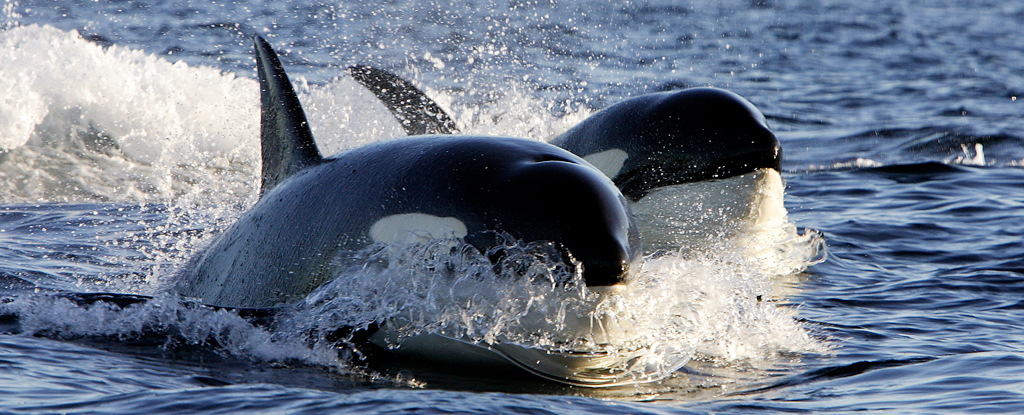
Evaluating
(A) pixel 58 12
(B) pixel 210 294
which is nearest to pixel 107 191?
(B) pixel 210 294

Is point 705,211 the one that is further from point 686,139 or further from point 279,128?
point 279,128

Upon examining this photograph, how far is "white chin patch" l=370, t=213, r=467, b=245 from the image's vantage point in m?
4.37

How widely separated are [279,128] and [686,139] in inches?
104

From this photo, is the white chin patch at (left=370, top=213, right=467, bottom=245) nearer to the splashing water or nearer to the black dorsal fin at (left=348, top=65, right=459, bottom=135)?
the splashing water

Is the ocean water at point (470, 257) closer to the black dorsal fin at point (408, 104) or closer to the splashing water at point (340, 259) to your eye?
the splashing water at point (340, 259)

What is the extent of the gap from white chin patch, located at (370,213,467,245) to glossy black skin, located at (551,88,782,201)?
2.93 metres

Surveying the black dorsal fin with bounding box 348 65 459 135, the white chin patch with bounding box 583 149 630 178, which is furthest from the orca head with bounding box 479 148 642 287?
the black dorsal fin with bounding box 348 65 459 135

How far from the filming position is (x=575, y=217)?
161 inches

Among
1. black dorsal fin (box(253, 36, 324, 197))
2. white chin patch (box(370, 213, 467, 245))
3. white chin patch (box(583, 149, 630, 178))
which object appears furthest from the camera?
white chin patch (box(583, 149, 630, 178))

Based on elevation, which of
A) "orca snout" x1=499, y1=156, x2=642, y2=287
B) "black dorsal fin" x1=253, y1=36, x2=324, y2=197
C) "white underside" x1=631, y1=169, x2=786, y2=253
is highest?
"black dorsal fin" x1=253, y1=36, x2=324, y2=197

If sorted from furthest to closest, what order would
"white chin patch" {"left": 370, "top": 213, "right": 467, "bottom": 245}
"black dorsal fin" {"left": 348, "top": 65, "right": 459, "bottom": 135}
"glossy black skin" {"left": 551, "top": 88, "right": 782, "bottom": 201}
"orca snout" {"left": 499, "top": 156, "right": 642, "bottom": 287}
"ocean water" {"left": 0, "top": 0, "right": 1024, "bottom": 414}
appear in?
"black dorsal fin" {"left": 348, "top": 65, "right": 459, "bottom": 135}
"glossy black skin" {"left": 551, "top": 88, "right": 782, "bottom": 201}
"ocean water" {"left": 0, "top": 0, "right": 1024, "bottom": 414}
"white chin patch" {"left": 370, "top": 213, "right": 467, "bottom": 245}
"orca snout" {"left": 499, "top": 156, "right": 642, "bottom": 287}

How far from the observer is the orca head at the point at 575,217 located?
407 centimetres

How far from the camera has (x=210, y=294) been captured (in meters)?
5.75

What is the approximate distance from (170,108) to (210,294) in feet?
31.9
